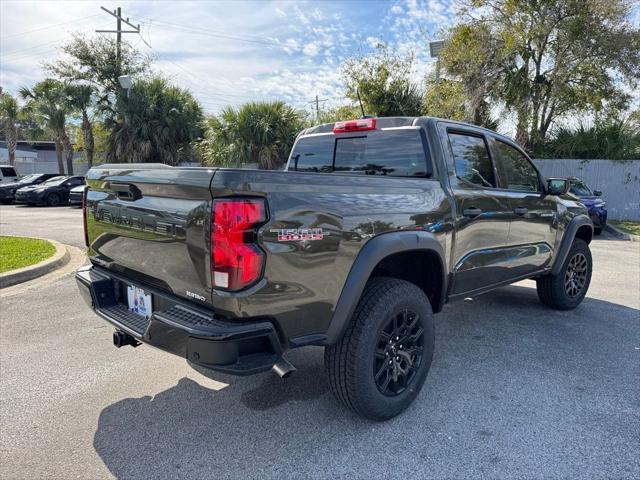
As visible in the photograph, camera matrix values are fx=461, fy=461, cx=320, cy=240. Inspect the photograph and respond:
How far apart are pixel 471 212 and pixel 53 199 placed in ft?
68.0

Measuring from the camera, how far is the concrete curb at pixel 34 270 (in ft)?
19.4

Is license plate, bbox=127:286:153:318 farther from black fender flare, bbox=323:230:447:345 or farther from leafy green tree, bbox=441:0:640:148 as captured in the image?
leafy green tree, bbox=441:0:640:148

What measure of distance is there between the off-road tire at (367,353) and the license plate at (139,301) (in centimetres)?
109

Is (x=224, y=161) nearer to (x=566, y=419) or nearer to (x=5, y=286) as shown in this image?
(x=5, y=286)

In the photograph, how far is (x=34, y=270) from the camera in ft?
20.8

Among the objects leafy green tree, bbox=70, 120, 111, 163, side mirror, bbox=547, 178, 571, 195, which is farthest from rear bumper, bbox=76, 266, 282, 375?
leafy green tree, bbox=70, 120, 111, 163

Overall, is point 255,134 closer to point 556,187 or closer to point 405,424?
point 556,187

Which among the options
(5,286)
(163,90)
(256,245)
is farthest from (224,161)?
(256,245)

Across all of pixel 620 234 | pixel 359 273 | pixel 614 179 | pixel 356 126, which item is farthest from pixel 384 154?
pixel 614 179

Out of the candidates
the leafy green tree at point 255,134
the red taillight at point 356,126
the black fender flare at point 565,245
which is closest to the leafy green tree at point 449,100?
the leafy green tree at point 255,134

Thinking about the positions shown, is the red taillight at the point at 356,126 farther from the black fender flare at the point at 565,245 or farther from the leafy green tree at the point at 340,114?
the leafy green tree at the point at 340,114

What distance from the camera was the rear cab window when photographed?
3.43 metres

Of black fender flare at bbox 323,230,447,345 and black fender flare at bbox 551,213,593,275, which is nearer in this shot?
black fender flare at bbox 323,230,447,345

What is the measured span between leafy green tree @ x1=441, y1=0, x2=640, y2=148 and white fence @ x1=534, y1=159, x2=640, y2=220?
5.87 feet
